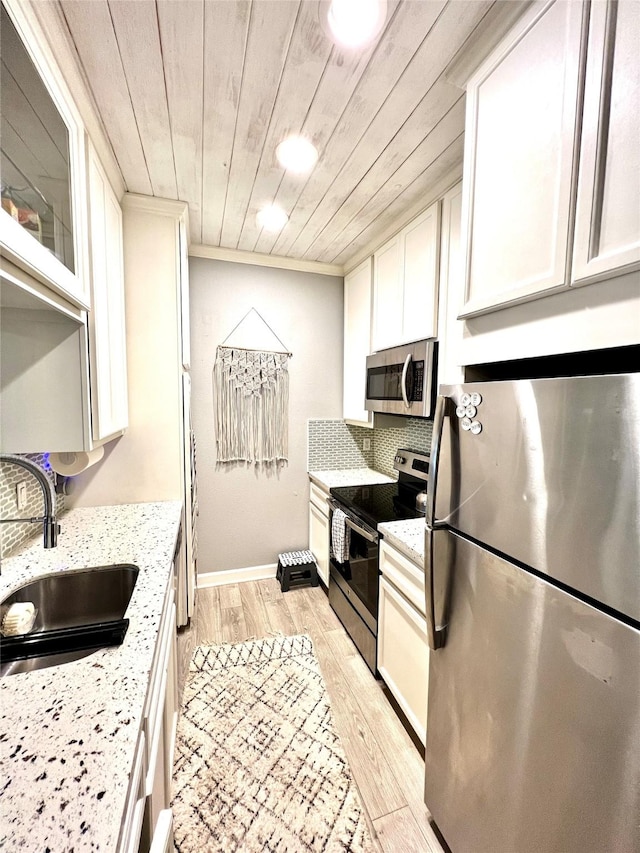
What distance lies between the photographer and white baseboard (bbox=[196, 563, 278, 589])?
8.90 feet

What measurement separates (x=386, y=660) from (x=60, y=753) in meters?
1.48

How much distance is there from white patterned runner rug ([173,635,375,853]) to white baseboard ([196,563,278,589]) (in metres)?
0.78

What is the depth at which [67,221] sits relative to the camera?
1.13 metres

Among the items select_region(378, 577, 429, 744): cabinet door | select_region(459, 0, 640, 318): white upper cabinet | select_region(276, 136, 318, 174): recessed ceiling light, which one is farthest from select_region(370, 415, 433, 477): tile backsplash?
select_region(276, 136, 318, 174): recessed ceiling light

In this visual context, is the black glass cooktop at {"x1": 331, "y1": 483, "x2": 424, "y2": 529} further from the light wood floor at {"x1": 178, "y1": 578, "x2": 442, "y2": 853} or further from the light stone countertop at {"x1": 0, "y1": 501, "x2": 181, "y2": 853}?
the light stone countertop at {"x1": 0, "y1": 501, "x2": 181, "y2": 853}

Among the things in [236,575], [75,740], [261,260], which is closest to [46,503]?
[75,740]

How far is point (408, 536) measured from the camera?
150cm

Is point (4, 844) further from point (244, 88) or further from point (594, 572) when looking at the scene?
point (244, 88)

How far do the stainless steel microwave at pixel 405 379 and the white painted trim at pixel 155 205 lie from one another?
1.43m

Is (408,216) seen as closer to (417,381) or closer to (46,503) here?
(417,381)

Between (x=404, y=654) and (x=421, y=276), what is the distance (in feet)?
6.05

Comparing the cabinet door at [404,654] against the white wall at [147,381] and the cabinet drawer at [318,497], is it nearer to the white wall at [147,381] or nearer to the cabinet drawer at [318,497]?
the cabinet drawer at [318,497]

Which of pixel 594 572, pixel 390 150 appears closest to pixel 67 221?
pixel 390 150

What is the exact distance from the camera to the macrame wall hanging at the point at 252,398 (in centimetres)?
266
